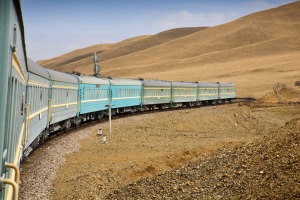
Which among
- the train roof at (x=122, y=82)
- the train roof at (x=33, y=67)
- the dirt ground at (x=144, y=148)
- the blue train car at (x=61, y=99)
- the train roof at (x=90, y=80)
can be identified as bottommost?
the dirt ground at (x=144, y=148)

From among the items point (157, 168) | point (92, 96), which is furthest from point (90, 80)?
point (157, 168)

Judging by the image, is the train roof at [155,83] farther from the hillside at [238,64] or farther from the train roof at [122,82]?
the hillside at [238,64]

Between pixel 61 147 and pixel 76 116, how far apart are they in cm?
944

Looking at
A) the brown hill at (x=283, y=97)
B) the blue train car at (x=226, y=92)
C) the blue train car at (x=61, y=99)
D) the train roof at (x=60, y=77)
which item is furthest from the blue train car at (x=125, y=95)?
the blue train car at (x=226, y=92)

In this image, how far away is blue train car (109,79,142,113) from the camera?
38969 mm

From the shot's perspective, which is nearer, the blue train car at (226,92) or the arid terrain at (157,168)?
the arid terrain at (157,168)

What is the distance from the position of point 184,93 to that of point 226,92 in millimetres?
16630

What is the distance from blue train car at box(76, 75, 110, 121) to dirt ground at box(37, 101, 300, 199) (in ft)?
5.33

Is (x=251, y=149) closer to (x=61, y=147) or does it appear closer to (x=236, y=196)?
(x=236, y=196)

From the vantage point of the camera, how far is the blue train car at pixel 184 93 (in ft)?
180

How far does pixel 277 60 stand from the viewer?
14888 cm

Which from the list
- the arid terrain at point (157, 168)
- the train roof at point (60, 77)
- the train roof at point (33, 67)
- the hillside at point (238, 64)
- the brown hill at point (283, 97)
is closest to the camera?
the arid terrain at point (157, 168)

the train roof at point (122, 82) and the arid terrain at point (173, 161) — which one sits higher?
the train roof at point (122, 82)

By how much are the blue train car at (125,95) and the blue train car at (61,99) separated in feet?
30.5
